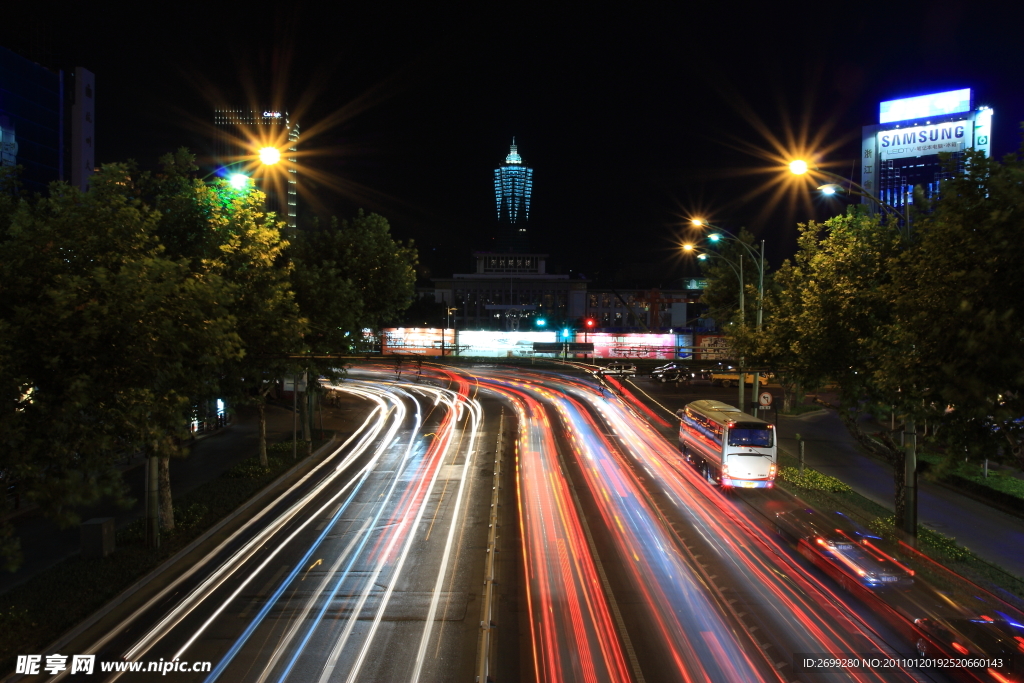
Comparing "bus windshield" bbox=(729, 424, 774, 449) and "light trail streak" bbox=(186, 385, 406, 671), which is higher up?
"bus windshield" bbox=(729, 424, 774, 449)

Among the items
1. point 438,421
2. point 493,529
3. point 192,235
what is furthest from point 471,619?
point 438,421

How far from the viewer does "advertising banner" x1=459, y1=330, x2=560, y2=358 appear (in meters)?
78.5

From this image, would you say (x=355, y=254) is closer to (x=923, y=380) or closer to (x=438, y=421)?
(x=438, y=421)

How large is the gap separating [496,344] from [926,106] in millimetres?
99495

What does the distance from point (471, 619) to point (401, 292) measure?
20115mm

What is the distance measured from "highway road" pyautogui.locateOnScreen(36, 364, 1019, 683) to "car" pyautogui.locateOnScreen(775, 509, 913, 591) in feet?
1.28

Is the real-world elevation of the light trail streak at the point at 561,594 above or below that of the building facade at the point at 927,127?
below

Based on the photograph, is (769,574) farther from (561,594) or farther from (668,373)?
(668,373)

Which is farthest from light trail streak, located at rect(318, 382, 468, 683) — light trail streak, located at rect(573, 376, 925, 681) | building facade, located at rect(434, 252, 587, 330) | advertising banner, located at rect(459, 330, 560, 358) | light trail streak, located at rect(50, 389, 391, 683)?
building facade, located at rect(434, 252, 587, 330)

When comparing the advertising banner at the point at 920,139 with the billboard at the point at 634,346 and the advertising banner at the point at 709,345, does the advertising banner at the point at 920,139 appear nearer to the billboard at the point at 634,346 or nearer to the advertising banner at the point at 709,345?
the advertising banner at the point at 709,345

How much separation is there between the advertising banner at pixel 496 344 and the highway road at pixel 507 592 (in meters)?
54.2

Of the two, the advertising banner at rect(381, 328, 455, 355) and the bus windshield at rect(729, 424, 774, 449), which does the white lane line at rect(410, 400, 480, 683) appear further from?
the advertising banner at rect(381, 328, 455, 355)

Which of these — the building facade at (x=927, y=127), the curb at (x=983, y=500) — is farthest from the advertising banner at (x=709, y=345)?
the building facade at (x=927, y=127)

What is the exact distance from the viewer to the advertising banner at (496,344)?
7850 centimetres
